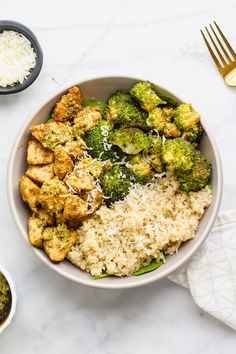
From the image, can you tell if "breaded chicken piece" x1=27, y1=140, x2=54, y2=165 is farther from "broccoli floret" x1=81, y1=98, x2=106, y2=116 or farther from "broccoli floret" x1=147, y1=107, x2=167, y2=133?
"broccoli floret" x1=147, y1=107, x2=167, y2=133

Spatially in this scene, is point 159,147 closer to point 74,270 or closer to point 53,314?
point 74,270

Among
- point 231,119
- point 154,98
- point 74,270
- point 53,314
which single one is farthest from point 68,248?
point 231,119

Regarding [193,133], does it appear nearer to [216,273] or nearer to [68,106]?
[68,106]

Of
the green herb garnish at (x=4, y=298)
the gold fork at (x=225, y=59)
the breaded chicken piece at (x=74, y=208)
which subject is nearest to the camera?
the breaded chicken piece at (x=74, y=208)

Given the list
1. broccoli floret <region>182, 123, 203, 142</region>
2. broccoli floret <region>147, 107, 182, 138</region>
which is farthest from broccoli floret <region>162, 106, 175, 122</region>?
broccoli floret <region>182, 123, 203, 142</region>

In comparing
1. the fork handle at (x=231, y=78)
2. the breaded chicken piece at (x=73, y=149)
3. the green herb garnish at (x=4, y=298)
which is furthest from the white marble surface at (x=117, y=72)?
the breaded chicken piece at (x=73, y=149)

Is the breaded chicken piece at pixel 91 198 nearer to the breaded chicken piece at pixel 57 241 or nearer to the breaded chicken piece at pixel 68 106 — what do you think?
the breaded chicken piece at pixel 57 241

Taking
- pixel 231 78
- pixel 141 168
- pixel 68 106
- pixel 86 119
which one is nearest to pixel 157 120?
pixel 141 168
